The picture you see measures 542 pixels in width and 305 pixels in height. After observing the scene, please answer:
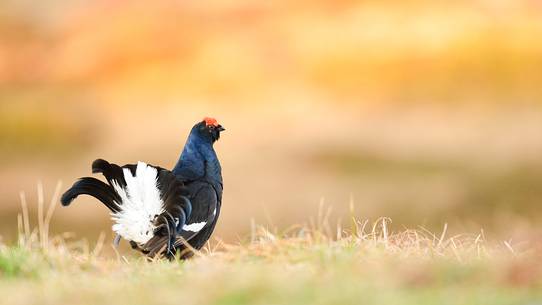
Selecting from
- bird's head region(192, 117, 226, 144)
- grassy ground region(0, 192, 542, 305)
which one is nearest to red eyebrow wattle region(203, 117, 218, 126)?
bird's head region(192, 117, 226, 144)

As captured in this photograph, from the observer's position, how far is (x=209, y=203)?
27.8ft

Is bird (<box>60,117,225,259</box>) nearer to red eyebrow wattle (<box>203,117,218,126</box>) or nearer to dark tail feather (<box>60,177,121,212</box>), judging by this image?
dark tail feather (<box>60,177,121,212</box>)

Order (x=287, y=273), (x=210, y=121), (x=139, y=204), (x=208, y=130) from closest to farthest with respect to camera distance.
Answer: (x=287, y=273) < (x=139, y=204) < (x=208, y=130) < (x=210, y=121)

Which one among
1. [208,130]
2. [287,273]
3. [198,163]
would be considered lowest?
[287,273]

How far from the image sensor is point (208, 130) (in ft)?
30.0

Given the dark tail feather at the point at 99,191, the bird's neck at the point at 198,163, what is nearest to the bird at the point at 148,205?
the dark tail feather at the point at 99,191

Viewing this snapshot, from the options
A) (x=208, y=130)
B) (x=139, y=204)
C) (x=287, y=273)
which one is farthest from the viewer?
(x=208, y=130)

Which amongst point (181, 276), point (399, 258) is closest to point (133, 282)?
point (181, 276)

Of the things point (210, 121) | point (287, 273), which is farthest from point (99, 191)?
point (287, 273)

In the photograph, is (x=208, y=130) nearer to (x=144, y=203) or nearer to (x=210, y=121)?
(x=210, y=121)

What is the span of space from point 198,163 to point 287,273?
395cm

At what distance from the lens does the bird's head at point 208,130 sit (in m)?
9.09

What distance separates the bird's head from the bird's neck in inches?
3.2

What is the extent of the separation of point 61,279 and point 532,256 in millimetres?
3113
